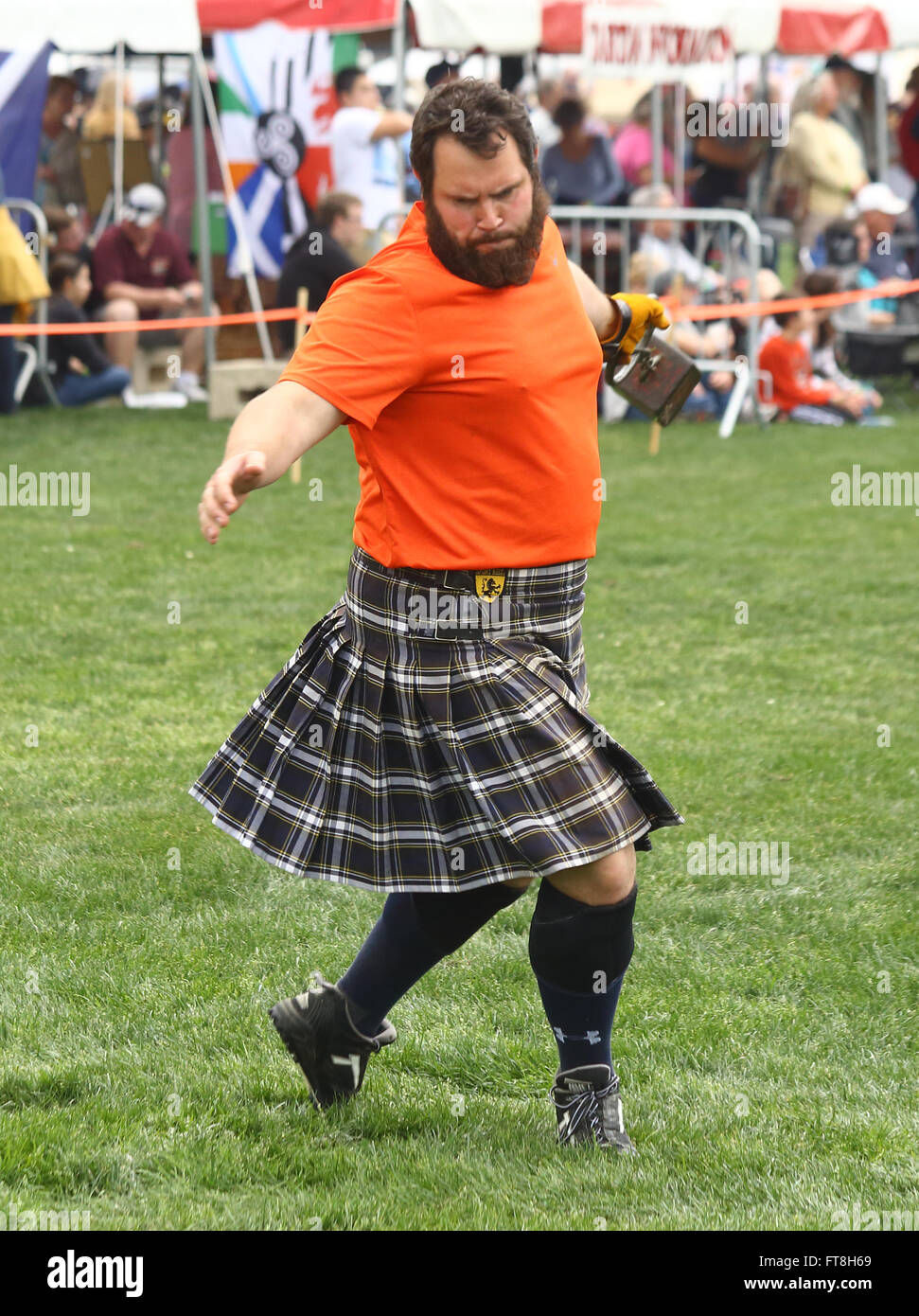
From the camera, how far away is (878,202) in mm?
13102

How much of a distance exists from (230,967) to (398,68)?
930cm

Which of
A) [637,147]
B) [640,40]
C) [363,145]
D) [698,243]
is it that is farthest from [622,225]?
[637,147]

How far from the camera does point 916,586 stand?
7070 millimetres

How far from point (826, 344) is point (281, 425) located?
10.5 meters

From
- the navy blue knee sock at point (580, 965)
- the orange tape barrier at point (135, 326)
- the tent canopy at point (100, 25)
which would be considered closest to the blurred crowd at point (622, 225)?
the orange tape barrier at point (135, 326)

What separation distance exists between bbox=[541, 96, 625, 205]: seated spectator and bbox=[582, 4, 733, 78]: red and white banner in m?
1.38

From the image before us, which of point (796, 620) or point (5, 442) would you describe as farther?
point (5, 442)

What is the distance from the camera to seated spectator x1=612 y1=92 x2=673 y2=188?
615 inches

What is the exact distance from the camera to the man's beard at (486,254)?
8.19 ft

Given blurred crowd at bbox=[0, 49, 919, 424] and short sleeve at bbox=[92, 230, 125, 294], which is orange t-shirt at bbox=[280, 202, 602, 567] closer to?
blurred crowd at bbox=[0, 49, 919, 424]

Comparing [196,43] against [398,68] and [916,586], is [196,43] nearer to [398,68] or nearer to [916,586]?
[398,68]

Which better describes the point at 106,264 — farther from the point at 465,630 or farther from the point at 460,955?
the point at 465,630

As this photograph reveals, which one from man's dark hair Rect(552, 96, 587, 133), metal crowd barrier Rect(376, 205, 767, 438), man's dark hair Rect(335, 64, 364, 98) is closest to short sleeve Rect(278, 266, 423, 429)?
metal crowd barrier Rect(376, 205, 767, 438)
